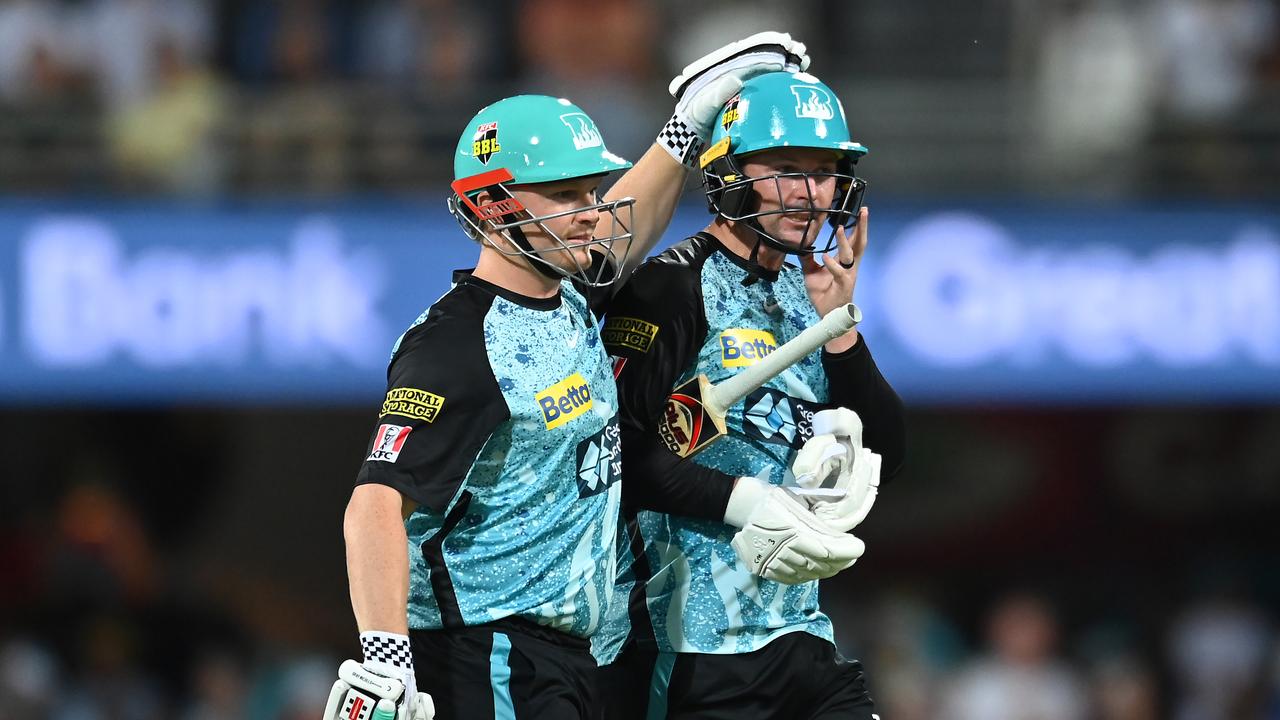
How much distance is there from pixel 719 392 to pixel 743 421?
167mm

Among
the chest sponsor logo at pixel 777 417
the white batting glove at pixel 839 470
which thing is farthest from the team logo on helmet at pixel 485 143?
the white batting glove at pixel 839 470

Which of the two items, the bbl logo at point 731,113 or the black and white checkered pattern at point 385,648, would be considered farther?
the bbl logo at point 731,113

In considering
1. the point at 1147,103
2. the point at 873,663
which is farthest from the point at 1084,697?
the point at 1147,103

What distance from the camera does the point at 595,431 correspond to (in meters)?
4.08

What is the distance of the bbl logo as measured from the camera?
4457 mm

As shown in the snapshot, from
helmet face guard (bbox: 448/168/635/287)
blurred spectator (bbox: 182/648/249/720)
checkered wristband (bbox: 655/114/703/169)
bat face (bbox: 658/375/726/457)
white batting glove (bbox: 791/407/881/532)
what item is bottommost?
blurred spectator (bbox: 182/648/249/720)

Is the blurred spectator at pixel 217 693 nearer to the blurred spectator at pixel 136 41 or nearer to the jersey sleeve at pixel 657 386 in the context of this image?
the blurred spectator at pixel 136 41

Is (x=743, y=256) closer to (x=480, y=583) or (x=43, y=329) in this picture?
(x=480, y=583)

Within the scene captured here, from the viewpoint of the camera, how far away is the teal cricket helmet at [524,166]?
4078mm

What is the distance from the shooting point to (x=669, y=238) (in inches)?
356

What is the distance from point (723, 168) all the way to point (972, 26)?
6.81 meters

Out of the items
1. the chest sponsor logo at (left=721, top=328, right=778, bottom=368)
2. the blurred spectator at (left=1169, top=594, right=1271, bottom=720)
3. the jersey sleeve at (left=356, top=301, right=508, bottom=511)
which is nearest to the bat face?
the chest sponsor logo at (left=721, top=328, right=778, bottom=368)

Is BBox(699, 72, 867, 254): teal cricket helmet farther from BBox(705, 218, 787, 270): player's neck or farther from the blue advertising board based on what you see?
the blue advertising board

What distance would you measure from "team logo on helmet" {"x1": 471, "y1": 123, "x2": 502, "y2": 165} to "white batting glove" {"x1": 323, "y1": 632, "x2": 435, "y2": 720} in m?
1.05
